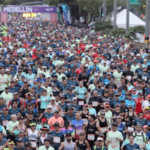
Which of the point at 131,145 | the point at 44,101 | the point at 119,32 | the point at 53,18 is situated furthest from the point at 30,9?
the point at 131,145

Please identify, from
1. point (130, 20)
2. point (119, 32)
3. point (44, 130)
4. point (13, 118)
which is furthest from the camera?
point (130, 20)

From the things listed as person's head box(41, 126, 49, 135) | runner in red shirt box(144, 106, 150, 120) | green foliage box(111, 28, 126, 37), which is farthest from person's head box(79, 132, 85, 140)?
green foliage box(111, 28, 126, 37)

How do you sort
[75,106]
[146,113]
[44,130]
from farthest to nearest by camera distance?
[75,106]
[146,113]
[44,130]

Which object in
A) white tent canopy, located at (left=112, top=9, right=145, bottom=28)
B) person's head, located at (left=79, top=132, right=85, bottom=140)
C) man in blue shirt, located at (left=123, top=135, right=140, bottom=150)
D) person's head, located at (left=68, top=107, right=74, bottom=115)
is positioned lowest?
man in blue shirt, located at (left=123, top=135, right=140, bottom=150)

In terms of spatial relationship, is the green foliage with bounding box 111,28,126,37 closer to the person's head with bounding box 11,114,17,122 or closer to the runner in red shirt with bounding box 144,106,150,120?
the runner in red shirt with bounding box 144,106,150,120

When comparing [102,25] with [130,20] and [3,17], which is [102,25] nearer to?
[130,20]

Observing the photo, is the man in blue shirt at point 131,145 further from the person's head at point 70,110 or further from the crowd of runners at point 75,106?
the person's head at point 70,110

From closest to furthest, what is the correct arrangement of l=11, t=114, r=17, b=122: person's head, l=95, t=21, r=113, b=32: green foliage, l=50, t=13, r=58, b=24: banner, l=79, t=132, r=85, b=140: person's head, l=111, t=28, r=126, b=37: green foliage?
l=79, t=132, r=85, b=140: person's head → l=11, t=114, r=17, b=122: person's head → l=111, t=28, r=126, b=37: green foliage → l=95, t=21, r=113, b=32: green foliage → l=50, t=13, r=58, b=24: banner

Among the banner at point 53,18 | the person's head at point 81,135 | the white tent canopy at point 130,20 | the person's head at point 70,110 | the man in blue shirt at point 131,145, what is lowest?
the banner at point 53,18

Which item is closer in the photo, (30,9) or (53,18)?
(30,9)

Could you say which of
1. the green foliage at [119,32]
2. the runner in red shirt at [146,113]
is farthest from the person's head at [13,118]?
the green foliage at [119,32]

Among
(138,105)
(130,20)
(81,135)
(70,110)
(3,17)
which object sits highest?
(130,20)

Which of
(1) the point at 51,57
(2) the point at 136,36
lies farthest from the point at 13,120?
(2) the point at 136,36

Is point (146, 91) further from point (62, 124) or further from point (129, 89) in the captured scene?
point (62, 124)
